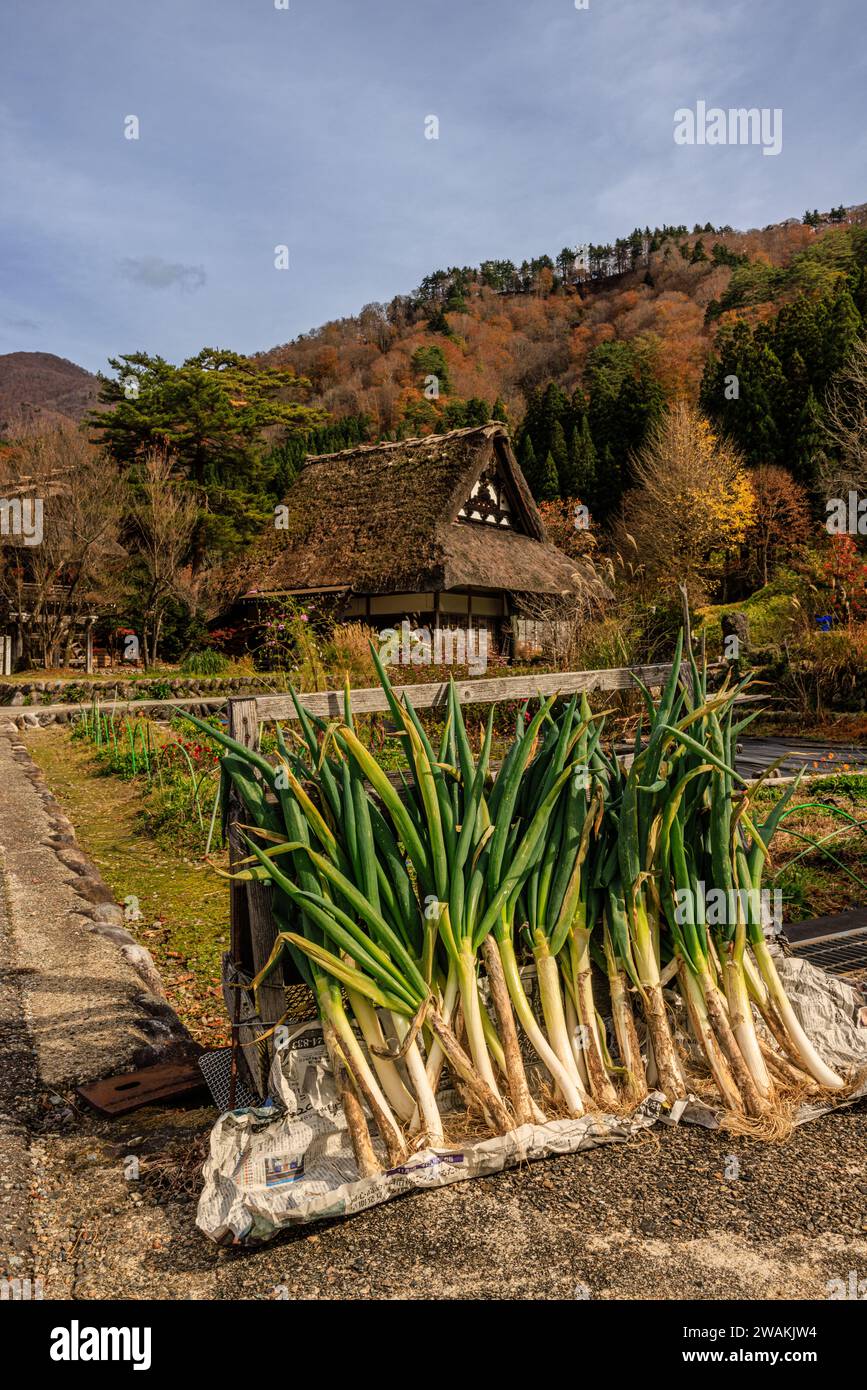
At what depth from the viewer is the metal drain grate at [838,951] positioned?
331cm

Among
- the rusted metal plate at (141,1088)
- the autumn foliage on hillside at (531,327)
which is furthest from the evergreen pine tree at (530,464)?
the rusted metal plate at (141,1088)

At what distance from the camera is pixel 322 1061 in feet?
6.54

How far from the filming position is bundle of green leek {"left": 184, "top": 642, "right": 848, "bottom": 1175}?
1.94m

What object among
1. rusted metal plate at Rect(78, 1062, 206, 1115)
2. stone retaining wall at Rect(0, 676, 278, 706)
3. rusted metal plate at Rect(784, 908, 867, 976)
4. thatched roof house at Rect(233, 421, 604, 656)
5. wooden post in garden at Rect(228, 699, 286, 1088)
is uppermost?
thatched roof house at Rect(233, 421, 604, 656)

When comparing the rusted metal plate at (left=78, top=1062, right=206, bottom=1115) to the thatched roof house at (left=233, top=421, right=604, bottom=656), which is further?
the thatched roof house at (left=233, top=421, right=604, bottom=656)

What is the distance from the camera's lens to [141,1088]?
8.10 ft

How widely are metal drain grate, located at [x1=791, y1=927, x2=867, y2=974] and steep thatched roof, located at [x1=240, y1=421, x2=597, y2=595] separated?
12893 mm

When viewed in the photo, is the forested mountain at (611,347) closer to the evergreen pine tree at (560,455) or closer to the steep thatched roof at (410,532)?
the evergreen pine tree at (560,455)

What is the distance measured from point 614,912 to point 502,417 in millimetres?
39492

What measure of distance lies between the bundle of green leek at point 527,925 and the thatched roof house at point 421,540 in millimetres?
14136

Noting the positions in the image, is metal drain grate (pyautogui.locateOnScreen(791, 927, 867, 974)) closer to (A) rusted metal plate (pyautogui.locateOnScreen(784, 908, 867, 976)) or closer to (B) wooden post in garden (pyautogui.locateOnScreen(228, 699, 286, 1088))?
(A) rusted metal plate (pyautogui.locateOnScreen(784, 908, 867, 976))

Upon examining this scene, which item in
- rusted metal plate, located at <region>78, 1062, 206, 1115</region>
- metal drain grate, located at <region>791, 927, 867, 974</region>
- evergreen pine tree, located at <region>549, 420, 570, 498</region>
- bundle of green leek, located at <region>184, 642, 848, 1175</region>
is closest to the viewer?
bundle of green leek, located at <region>184, 642, 848, 1175</region>

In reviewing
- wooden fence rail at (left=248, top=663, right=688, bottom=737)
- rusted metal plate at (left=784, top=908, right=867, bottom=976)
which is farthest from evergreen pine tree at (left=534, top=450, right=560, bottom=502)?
wooden fence rail at (left=248, top=663, right=688, bottom=737)

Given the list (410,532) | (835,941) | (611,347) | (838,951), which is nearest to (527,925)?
(838,951)
